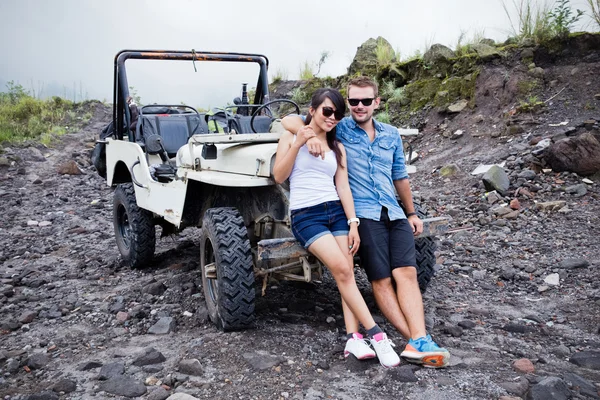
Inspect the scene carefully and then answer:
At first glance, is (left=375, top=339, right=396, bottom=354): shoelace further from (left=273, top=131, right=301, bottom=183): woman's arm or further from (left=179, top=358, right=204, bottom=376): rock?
(left=273, top=131, right=301, bottom=183): woman's arm

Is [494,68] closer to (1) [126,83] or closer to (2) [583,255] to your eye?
(2) [583,255]

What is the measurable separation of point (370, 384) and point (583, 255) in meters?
3.39

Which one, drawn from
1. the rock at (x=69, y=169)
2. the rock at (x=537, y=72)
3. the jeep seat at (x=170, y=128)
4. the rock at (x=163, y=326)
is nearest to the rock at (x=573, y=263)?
the rock at (x=163, y=326)

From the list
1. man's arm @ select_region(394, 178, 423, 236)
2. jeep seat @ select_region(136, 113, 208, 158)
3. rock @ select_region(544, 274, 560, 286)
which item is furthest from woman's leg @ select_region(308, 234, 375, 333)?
jeep seat @ select_region(136, 113, 208, 158)

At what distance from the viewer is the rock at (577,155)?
22.4 ft

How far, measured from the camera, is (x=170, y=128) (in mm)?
5824

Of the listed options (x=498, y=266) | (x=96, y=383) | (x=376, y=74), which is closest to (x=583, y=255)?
(x=498, y=266)

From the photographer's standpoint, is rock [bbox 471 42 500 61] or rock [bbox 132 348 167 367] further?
rock [bbox 471 42 500 61]

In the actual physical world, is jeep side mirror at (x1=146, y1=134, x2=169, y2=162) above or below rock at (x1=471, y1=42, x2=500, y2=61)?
below

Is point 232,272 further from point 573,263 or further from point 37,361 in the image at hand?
point 573,263

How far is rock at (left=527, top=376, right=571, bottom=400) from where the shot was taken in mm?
2723

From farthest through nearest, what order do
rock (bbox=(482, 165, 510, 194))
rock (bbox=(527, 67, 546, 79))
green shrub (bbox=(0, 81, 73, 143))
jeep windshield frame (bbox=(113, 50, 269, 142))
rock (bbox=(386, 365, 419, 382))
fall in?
green shrub (bbox=(0, 81, 73, 143)) < rock (bbox=(527, 67, 546, 79)) < rock (bbox=(482, 165, 510, 194)) < jeep windshield frame (bbox=(113, 50, 269, 142)) < rock (bbox=(386, 365, 419, 382))

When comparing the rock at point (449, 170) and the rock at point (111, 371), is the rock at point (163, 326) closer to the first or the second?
the rock at point (111, 371)

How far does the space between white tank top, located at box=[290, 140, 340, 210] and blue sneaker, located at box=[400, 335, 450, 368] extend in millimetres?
1052
